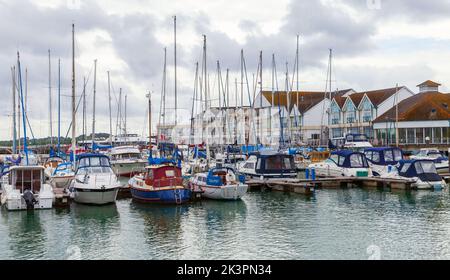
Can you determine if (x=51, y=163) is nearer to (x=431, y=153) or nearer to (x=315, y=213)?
(x=315, y=213)

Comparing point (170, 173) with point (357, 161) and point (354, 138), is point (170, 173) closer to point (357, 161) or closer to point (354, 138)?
point (357, 161)

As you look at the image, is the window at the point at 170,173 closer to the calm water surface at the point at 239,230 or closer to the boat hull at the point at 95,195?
the calm water surface at the point at 239,230

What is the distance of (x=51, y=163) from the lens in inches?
1976

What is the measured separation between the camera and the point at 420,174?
41.1m

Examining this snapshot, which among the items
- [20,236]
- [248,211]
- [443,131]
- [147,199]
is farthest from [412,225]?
[443,131]

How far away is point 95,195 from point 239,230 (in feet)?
35.1

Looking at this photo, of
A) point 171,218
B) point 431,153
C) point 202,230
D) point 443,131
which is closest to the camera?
point 202,230

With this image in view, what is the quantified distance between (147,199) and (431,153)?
131ft

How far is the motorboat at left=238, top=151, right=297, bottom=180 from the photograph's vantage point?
43.7 meters

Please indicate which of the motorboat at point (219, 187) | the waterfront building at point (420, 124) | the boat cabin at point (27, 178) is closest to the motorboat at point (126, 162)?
the motorboat at point (219, 187)

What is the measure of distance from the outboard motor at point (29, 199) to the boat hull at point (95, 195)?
115 inches

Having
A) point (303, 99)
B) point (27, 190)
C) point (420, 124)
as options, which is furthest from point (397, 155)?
point (303, 99)

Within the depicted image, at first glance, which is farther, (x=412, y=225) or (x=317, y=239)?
(x=412, y=225)

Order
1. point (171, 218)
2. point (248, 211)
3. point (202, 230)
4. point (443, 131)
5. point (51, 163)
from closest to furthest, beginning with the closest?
point (202, 230) → point (171, 218) → point (248, 211) → point (51, 163) → point (443, 131)
